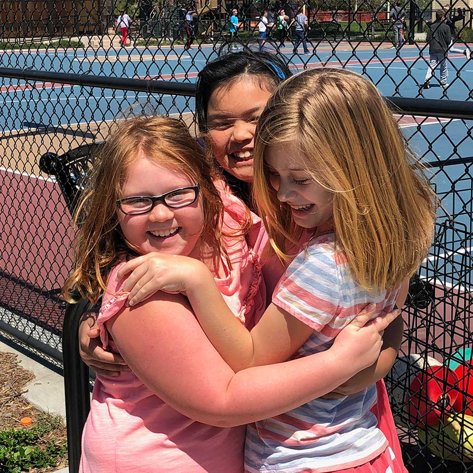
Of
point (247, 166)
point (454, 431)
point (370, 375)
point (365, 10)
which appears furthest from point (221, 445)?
point (365, 10)

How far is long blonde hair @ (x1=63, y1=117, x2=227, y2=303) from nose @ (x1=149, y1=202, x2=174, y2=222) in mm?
88

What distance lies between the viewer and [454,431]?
2939mm

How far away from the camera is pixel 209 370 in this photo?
1496 millimetres

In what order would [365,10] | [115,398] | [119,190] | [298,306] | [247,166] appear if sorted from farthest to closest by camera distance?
[365,10]
[247,166]
[115,398]
[119,190]
[298,306]

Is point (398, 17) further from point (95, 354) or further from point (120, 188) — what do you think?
point (95, 354)

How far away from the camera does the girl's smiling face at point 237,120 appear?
6.57 feet

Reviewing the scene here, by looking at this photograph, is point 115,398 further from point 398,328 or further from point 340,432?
point 398,328

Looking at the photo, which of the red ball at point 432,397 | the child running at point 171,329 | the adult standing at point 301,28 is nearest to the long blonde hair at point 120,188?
the child running at point 171,329

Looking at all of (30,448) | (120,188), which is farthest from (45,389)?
(120,188)

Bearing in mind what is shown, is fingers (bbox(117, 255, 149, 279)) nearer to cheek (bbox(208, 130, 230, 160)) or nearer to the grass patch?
cheek (bbox(208, 130, 230, 160))

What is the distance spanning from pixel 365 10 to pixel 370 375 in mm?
1629

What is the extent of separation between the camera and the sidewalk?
4.30m

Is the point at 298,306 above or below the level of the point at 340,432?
above

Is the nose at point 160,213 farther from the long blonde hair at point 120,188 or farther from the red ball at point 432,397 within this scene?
the red ball at point 432,397
